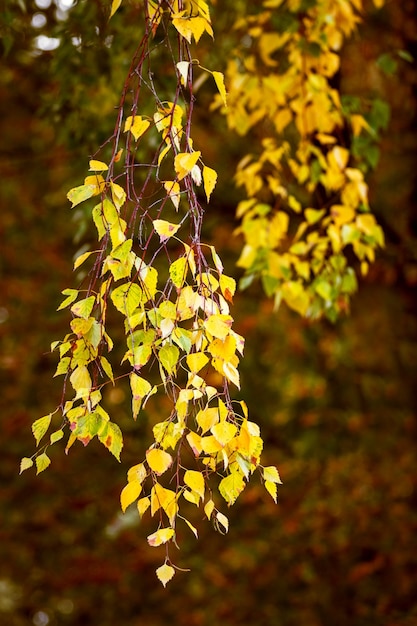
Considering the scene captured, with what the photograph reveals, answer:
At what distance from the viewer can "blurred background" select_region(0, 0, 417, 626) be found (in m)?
5.09

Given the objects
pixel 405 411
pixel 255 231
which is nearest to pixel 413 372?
pixel 405 411

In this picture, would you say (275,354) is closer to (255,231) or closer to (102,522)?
(102,522)

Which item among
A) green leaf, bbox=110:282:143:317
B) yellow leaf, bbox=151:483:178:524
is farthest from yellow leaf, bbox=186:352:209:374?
yellow leaf, bbox=151:483:178:524

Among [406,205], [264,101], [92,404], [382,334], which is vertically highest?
[92,404]

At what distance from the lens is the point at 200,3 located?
160 centimetres

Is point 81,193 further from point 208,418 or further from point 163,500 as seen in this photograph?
point 163,500

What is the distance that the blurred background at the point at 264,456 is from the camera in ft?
16.7

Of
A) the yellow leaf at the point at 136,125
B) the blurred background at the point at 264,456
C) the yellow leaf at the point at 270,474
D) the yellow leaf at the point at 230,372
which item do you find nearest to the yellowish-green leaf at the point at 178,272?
the yellow leaf at the point at 230,372

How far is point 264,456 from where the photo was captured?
559 centimetres

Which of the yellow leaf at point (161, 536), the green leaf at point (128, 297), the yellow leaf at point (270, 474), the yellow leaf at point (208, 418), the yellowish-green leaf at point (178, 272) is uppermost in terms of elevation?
the yellowish-green leaf at point (178, 272)

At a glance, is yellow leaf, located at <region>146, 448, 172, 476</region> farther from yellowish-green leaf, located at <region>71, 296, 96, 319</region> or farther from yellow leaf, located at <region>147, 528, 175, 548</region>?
yellowish-green leaf, located at <region>71, 296, 96, 319</region>

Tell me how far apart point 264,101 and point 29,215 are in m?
2.99

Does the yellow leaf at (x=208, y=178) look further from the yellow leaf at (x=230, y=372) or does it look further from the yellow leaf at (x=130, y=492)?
the yellow leaf at (x=130, y=492)

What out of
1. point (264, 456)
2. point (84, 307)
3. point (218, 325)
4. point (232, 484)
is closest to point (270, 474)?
point (232, 484)
